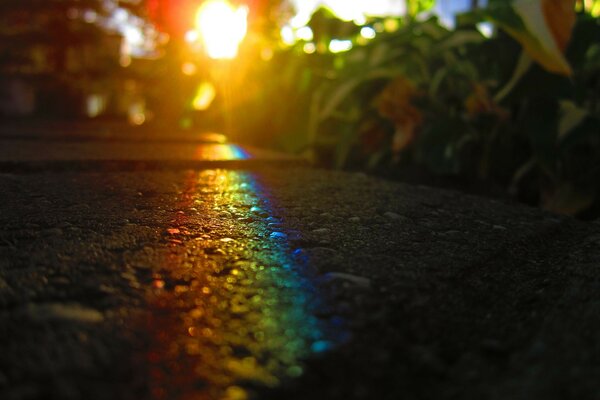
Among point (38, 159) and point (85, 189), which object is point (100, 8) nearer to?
point (38, 159)

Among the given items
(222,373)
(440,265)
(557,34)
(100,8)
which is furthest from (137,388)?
(100,8)

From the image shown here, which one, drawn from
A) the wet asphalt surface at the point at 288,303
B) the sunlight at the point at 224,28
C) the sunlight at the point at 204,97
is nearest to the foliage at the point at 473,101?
the wet asphalt surface at the point at 288,303

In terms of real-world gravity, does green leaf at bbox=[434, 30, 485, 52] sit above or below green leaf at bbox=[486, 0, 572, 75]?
above

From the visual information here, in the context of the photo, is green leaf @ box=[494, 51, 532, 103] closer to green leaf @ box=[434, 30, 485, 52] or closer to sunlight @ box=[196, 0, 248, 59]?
green leaf @ box=[434, 30, 485, 52]

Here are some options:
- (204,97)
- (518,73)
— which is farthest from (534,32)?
(204,97)

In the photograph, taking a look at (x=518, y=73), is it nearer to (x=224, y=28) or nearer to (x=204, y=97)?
(x=224, y=28)

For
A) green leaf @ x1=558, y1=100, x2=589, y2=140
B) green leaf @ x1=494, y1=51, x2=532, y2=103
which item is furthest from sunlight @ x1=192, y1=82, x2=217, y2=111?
green leaf @ x1=558, y1=100, x2=589, y2=140
